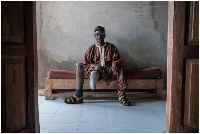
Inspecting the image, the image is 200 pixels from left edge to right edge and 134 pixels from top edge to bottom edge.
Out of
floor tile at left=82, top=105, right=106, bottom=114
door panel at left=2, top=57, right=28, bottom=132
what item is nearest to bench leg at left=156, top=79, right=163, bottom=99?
floor tile at left=82, top=105, right=106, bottom=114

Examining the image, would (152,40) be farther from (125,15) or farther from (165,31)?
(125,15)

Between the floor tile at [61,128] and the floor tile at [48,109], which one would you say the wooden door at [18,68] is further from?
the floor tile at [48,109]

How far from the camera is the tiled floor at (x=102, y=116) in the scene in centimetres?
228

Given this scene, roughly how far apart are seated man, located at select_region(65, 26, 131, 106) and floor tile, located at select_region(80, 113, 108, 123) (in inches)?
27.9

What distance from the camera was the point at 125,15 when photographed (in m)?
4.26

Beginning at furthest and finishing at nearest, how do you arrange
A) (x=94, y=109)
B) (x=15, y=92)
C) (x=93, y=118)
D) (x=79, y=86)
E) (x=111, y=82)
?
1. (x=111, y=82)
2. (x=79, y=86)
3. (x=94, y=109)
4. (x=93, y=118)
5. (x=15, y=92)

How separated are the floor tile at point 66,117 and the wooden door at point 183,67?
1262mm

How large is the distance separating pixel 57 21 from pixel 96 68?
145 centimetres

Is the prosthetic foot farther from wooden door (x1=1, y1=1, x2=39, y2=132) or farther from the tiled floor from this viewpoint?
wooden door (x1=1, y1=1, x2=39, y2=132)

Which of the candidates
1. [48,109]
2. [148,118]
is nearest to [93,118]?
[148,118]

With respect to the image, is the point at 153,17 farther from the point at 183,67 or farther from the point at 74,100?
the point at 183,67

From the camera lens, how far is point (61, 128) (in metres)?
2.29

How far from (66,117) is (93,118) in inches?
14.2

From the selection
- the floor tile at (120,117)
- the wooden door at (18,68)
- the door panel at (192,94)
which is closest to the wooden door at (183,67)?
the door panel at (192,94)
